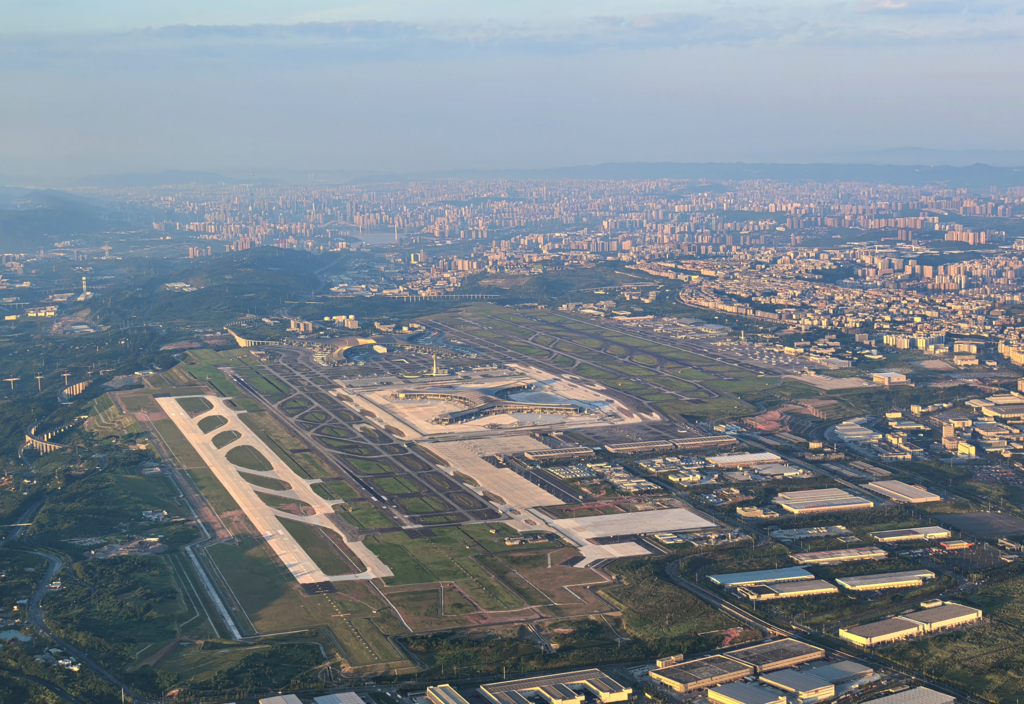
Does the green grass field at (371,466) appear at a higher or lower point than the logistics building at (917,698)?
higher

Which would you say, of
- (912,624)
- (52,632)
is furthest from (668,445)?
→ (52,632)

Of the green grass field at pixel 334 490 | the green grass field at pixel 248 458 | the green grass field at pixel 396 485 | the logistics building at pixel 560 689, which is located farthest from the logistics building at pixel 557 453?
the logistics building at pixel 560 689

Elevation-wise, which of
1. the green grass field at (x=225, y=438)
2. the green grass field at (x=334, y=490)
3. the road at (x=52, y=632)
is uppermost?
the green grass field at (x=334, y=490)

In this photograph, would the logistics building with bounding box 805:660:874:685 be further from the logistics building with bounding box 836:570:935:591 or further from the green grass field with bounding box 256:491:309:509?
the green grass field with bounding box 256:491:309:509

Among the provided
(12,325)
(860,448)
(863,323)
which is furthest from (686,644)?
(12,325)

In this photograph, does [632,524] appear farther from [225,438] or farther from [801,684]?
[225,438]

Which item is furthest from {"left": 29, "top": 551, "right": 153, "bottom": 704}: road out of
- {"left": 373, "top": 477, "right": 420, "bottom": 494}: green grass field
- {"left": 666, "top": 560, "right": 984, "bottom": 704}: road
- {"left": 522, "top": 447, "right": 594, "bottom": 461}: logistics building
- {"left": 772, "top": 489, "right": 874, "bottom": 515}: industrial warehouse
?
{"left": 772, "top": 489, "right": 874, "bottom": 515}: industrial warehouse

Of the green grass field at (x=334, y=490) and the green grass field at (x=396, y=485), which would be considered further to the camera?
the green grass field at (x=396, y=485)

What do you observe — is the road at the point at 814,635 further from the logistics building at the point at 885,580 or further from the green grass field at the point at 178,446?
the green grass field at the point at 178,446
